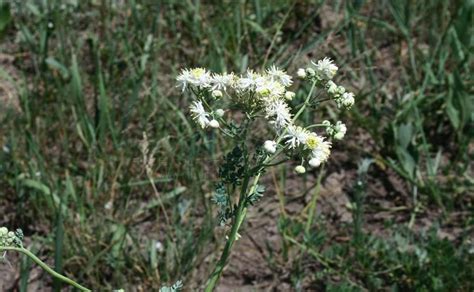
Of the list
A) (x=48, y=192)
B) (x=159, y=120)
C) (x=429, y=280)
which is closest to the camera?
(x=429, y=280)

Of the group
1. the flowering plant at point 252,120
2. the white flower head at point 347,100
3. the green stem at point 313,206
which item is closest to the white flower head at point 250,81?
the flowering plant at point 252,120

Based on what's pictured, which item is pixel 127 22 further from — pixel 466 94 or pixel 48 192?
pixel 466 94

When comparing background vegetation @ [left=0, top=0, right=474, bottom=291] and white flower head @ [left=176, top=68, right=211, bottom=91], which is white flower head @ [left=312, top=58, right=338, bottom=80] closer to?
white flower head @ [left=176, top=68, right=211, bottom=91]

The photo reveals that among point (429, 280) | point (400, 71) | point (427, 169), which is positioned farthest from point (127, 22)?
point (429, 280)

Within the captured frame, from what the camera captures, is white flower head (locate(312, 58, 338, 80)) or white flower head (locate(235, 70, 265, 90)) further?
white flower head (locate(312, 58, 338, 80))

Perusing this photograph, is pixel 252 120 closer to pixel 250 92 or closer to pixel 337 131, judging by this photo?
pixel 250 92

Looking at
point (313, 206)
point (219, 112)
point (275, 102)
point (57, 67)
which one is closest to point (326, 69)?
point (275, 102)

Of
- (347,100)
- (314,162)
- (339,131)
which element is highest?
(347,100)

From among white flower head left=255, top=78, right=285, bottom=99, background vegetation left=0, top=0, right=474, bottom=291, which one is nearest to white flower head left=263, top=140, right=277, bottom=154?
white flower head left=255, top=78, right=285, bottom=99
